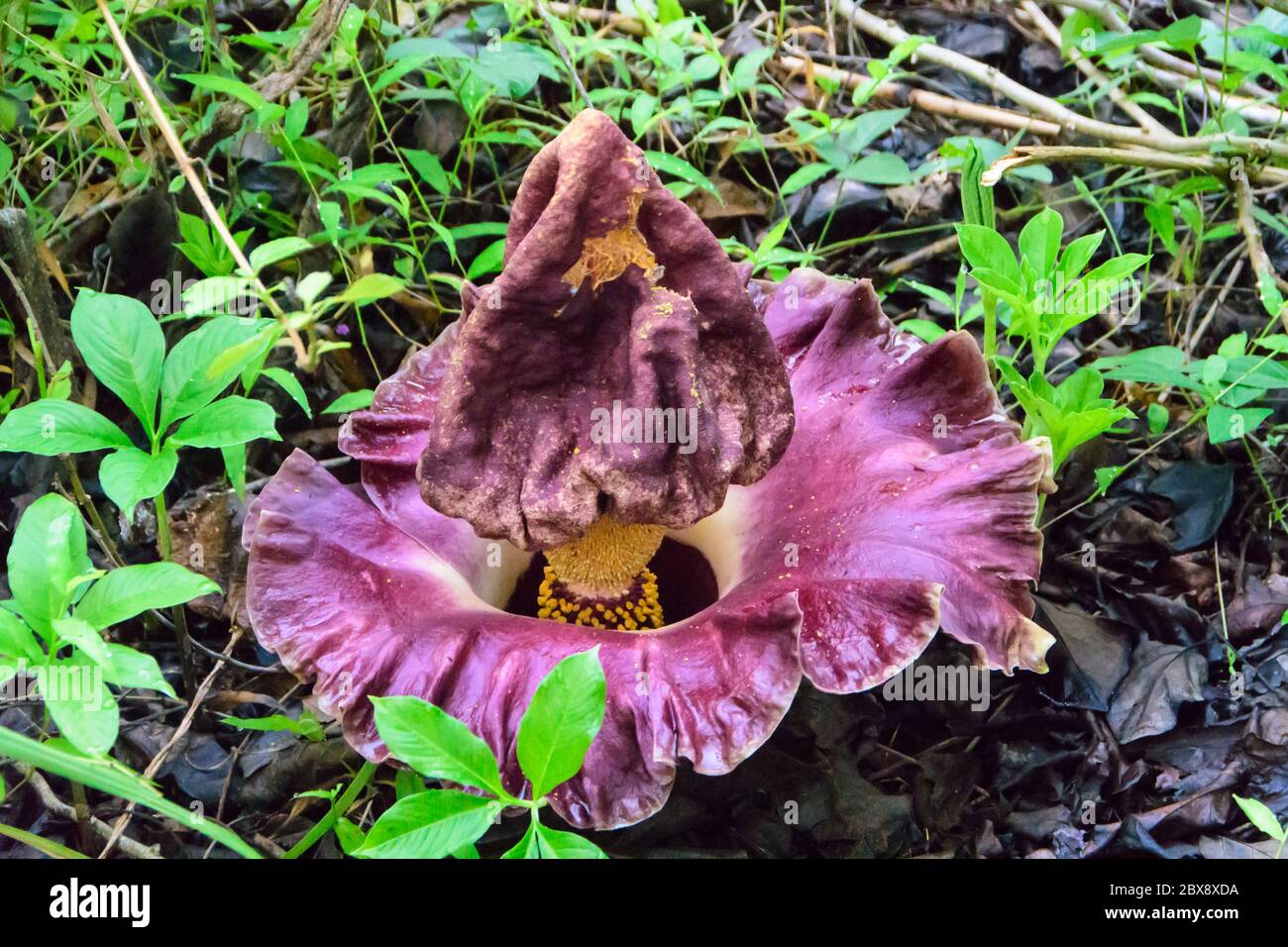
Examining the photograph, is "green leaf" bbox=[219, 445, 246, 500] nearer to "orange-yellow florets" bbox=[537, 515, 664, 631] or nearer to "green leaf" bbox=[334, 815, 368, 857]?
"orange-yellow florets" bbox=[537, 515, 664, 631]

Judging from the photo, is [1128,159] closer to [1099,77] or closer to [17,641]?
[1099,77]

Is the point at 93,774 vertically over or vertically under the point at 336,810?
over

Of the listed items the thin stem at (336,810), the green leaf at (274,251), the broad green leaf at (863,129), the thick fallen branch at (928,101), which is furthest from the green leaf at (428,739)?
the thick fallen branch at (928,101)

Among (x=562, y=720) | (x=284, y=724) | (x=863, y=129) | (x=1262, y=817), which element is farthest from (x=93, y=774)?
(x=863, y=129)

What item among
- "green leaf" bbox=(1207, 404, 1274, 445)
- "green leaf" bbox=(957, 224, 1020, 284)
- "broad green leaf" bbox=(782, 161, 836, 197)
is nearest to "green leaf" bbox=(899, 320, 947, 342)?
"green leaf" bbox=(957, 224, 1020, 284)

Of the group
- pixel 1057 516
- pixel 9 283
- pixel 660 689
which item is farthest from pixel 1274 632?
pixel 9 283

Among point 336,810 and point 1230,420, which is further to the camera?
point 1230,420
